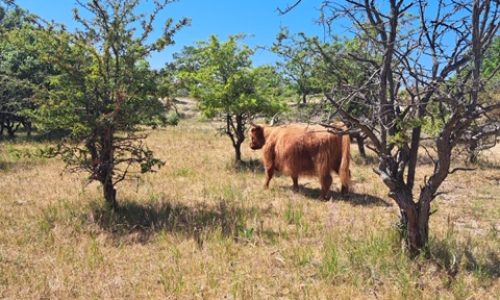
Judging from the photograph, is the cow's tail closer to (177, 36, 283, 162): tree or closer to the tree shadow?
the tree shadow

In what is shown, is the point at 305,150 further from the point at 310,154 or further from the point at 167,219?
the point at 167,219

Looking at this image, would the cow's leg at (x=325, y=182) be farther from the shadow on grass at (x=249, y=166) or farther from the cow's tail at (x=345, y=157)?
the shadow on grass at (x=249, y=166)

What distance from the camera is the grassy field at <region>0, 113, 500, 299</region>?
4648 millimetres

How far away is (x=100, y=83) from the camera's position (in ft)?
22.4

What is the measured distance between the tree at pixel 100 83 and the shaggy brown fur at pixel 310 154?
3.41m

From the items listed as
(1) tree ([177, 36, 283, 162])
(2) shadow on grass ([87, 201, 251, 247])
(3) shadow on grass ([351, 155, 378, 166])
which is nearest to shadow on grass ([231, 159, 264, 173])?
(1) tree ([177, 36, 283, 162])

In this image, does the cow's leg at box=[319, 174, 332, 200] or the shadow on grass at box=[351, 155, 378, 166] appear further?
the shadow on grass at box=[351, 155, 378, 166]

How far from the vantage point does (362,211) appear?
7945mm

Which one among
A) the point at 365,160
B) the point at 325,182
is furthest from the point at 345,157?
the point at 365,160

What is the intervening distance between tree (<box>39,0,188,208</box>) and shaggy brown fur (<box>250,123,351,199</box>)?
3.41 meters

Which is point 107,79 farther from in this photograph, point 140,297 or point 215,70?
point 215,70

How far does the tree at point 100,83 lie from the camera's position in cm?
667

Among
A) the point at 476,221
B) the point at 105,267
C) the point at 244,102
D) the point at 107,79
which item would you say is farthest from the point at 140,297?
the point at 244,102

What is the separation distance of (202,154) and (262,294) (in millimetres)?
11695
